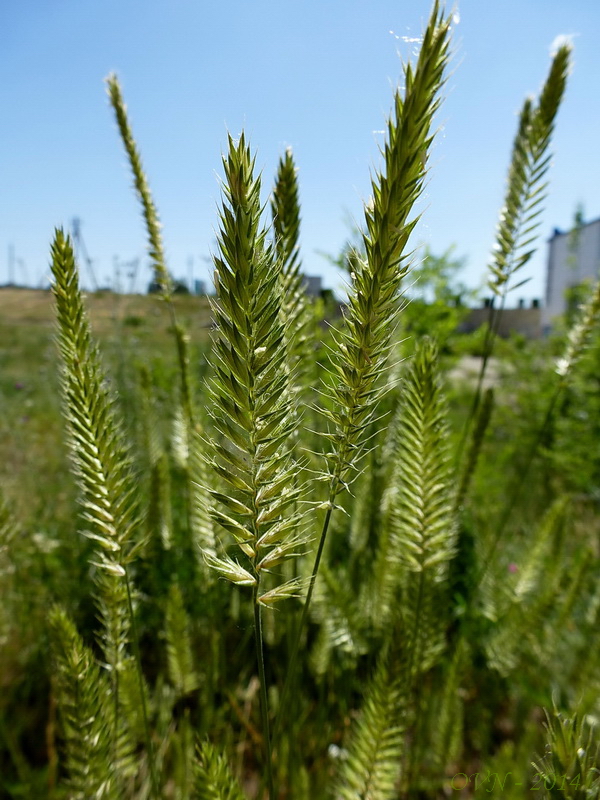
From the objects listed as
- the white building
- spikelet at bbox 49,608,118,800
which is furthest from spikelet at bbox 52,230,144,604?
the white building

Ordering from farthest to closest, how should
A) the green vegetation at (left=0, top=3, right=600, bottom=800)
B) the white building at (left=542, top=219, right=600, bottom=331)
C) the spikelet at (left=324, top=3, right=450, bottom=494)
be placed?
the white building at (left=542, top=219, right=600, bottom=331) → the green vegetation at (left=0, top=3, right=600, bottom=800) → the spikelet at (left=324, top=3, right=450, bottom=494)

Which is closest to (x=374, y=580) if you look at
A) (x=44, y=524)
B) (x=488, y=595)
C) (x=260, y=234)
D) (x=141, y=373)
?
(x=488, y=595)

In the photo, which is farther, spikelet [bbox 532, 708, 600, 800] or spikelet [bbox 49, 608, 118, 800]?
spikelet [bbox 49, 608, 118, 800]

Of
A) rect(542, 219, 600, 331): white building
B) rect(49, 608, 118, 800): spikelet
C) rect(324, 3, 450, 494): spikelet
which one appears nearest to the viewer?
rect(324, 3, 450, 494): spikelet

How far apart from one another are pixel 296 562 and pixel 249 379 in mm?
857

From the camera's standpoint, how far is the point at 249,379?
713 millimetres

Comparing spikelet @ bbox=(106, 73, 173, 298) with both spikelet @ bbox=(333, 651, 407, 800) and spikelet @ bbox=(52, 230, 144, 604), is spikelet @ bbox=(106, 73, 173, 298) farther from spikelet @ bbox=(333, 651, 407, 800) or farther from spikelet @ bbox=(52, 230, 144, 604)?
spikelet @ bbox=(333, 651, 407, 800)

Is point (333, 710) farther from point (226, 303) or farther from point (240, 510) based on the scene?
point (226, 303)

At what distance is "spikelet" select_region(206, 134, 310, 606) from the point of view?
0.67 m

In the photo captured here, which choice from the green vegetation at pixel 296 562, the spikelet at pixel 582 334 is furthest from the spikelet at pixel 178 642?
the spikelet at pixel 582 334

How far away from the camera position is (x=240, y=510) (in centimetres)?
76

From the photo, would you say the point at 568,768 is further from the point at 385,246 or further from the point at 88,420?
the point at 88,420

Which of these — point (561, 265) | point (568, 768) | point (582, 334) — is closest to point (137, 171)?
point (582, 334)

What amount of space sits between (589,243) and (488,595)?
28931mm
